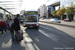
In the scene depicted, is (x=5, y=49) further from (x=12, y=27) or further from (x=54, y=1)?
(x=54, y=1)

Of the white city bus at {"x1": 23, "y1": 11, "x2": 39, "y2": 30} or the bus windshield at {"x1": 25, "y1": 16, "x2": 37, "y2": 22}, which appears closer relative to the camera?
the white city bus at {"x1": 23, "y1": 11, "x2": 39, "y2": 30}

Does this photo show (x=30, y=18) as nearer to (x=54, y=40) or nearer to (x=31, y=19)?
(x=31, y=19)

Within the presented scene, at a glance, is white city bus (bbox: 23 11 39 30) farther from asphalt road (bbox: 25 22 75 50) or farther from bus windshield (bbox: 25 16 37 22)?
asphalt road (bbox: 25 22 75 50)

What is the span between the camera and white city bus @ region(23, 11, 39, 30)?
14.2 m

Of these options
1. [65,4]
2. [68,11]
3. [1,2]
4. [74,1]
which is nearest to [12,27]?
[1,2]

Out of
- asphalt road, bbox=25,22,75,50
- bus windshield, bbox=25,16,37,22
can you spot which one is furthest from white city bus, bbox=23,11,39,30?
asphalt road, bbox=25,22,75,50

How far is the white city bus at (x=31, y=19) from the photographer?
14.2 meters

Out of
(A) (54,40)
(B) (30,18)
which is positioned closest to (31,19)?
(B) (30,18)

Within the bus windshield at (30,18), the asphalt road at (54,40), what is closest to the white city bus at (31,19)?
the bus windshield at (30,18)

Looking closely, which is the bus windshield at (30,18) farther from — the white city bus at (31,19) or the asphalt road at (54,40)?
the asphalt road at (54,40)

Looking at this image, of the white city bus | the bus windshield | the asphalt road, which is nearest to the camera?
the asphalt road

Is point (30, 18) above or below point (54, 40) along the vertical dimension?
above

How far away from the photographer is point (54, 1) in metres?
75.6

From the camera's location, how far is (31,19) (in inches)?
575
